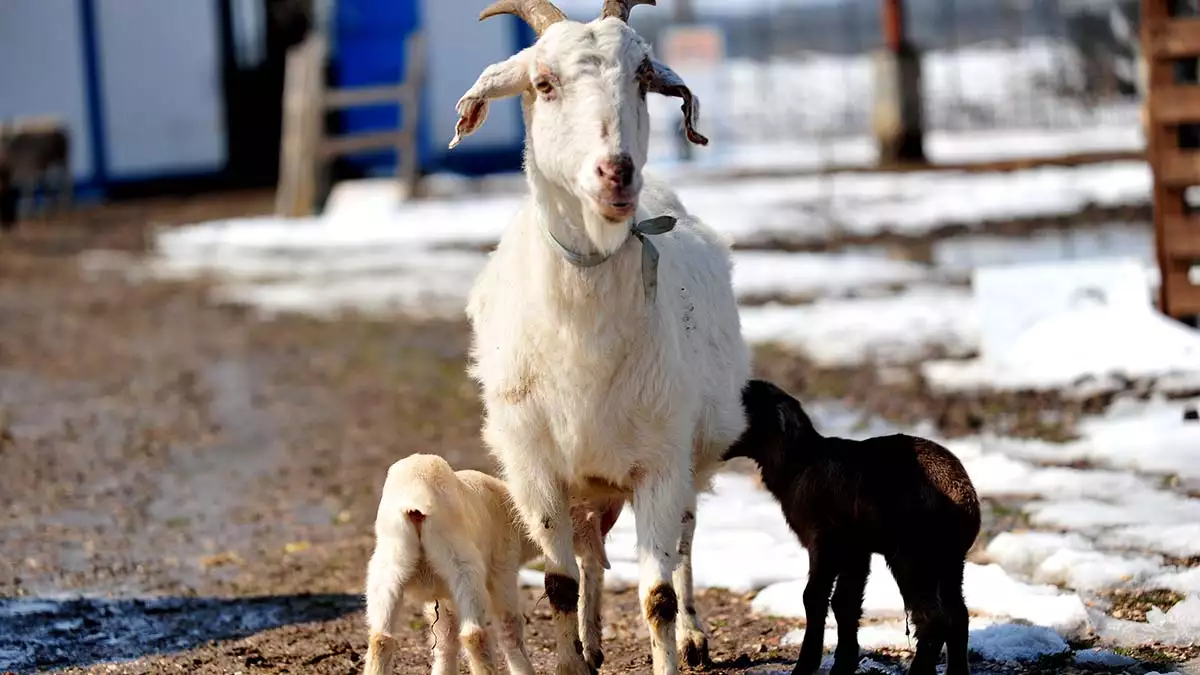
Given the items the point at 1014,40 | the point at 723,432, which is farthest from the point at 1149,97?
the point at 1014,40

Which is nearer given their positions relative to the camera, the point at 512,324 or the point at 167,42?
the point at 512,324

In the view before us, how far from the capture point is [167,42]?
28469mm

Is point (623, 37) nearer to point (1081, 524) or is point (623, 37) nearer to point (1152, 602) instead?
point (1152, 602)

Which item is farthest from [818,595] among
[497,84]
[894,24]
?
[894,24]

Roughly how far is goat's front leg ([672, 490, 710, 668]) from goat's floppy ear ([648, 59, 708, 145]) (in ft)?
3.81

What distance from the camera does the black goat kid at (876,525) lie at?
446 centimetres

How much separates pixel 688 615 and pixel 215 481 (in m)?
3.71

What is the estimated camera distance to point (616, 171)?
163 inches

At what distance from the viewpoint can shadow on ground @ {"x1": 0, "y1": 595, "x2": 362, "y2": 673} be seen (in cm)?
532

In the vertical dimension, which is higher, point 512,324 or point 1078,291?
point 512,324

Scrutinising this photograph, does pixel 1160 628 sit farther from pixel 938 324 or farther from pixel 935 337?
pixel 938 324

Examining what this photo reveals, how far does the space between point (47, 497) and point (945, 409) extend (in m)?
4.70

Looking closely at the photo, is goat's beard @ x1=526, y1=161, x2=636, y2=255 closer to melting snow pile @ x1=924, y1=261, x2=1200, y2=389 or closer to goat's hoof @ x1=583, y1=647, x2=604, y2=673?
goat's hoof @ x1=583, y1=647, x2=604, y2=673

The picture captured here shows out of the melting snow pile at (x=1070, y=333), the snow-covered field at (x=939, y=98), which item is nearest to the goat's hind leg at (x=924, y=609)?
the melting snow pile at (x=1070, y=333)
